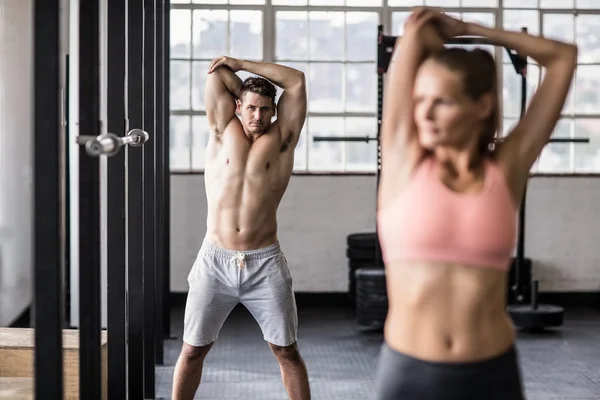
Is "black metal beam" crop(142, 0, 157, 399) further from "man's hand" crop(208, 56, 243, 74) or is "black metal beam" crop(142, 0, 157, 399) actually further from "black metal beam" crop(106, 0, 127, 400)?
"black metal beam" crop(106, 0, 127, 400)

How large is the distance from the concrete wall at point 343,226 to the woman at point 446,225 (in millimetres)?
5247

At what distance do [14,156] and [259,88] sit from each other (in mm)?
2411

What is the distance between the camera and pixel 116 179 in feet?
10.5

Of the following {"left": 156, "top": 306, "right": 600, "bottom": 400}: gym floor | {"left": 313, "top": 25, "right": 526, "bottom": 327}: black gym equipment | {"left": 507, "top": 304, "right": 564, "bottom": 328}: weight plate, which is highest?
→ {"left": 313, "top": 25, "right": 526, "bottom": 327}: black gym equipment

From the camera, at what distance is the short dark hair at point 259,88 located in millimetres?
3459

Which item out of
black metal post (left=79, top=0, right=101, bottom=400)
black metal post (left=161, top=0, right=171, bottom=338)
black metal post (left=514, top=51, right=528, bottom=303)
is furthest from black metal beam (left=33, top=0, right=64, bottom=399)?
black metal post (left=514, top=51, right=528, bottom=303)

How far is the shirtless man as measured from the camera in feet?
11.2

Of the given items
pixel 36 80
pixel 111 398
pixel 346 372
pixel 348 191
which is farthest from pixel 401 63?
pixel 348 191

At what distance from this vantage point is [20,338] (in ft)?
11.8

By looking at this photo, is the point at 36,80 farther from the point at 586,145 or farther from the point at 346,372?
the point at 586,145

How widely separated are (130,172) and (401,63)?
2314mm

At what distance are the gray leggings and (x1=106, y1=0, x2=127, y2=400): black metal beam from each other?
5.75ft

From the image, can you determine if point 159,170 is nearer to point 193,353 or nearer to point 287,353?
point 193,353

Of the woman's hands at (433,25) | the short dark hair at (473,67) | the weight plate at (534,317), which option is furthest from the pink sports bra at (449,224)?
the weight plate at (534,317)
